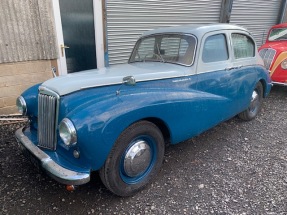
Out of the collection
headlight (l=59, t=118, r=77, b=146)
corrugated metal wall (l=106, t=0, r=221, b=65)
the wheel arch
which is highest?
corrugated metal wall (l=106, t=0, r=221, b=65)

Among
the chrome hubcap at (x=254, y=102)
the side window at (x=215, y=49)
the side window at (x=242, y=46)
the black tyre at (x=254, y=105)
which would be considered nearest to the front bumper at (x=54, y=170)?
the side window at (x=215, y=49)

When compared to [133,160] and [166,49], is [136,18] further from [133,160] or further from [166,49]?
[133,160]

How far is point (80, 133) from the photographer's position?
5.89 feet

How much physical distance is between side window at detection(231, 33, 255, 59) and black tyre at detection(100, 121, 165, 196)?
2029 mm

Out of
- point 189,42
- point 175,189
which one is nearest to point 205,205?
point 175,189

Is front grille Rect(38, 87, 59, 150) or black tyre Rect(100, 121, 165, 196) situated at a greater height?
front grille Rect(38, 87, 59, 150)

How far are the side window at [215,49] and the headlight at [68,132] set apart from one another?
1.91 metres

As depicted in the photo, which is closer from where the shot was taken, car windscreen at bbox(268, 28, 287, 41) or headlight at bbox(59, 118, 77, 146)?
headlight at bbox(59, 118, 77, 146)

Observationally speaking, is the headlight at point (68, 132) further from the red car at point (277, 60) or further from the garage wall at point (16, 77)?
the red car at point (277, 60)

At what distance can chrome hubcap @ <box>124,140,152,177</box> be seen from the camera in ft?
7.15

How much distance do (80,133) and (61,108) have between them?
0.42 meters

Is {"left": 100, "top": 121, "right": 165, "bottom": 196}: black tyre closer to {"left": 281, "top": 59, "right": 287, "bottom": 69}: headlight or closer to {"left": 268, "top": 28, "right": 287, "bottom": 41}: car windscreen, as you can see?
{"left": 281, "top": 59, "right": 287, "bottom": 69}: headlight

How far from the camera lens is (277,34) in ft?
20.3

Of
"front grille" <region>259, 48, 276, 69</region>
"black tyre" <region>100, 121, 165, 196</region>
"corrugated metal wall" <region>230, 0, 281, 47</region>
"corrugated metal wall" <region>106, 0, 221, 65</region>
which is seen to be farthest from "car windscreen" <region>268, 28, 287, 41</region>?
"black tyre" <region>100, 121, 165, 196</region>
